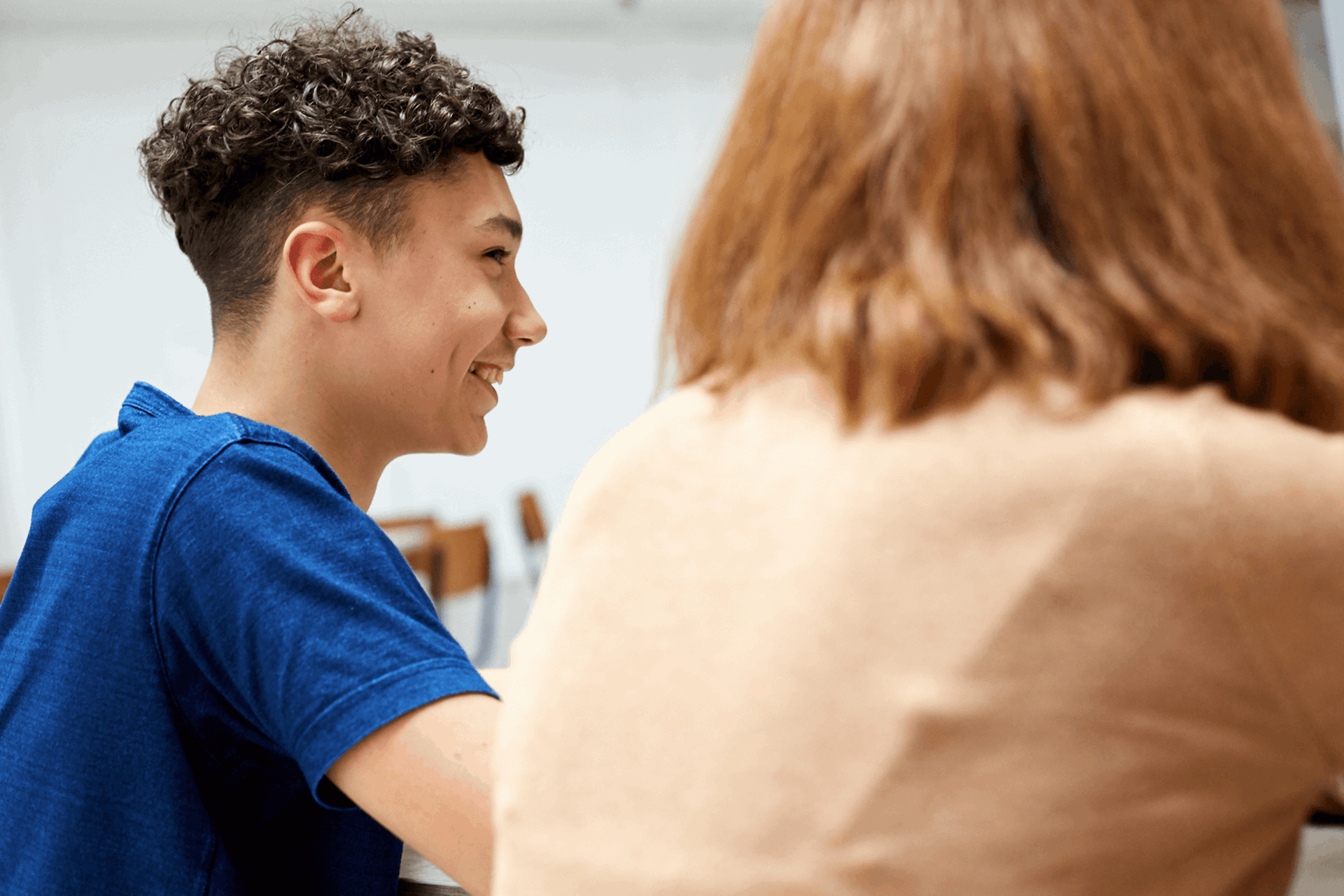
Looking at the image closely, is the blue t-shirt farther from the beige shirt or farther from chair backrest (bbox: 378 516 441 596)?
chair backrest (bbox: 378 516 441 596)

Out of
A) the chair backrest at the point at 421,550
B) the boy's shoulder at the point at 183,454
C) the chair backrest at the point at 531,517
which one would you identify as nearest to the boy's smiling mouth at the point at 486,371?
the boy's shoulder at the point at 183,454

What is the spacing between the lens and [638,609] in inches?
17.7

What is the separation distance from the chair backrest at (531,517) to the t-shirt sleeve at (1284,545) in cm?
345

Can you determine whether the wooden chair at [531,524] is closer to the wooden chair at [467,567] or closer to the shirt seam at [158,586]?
the wooden chair at [467,567]

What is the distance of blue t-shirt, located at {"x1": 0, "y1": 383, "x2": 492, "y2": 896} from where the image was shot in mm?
676

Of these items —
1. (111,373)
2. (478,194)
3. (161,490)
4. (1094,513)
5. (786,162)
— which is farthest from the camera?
(111,373)

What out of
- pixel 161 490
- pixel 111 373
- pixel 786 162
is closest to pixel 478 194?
pixel 161 490

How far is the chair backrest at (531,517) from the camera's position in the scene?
3.76 meters

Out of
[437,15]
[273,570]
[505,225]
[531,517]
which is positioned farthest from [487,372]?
[437,15]

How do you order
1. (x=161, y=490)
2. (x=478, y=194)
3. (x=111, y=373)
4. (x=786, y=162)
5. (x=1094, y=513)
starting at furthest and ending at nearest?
1. (x=111, y=373)
2. (x=478, y=194)
3. (x=161, y=490)
4. (x=786, y=162)
5. (x=1094, y=513)

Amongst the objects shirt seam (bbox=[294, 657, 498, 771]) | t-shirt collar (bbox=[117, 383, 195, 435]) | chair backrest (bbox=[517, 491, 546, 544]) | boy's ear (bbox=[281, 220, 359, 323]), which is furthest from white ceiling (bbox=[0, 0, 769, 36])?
shirt seam (bbox=[294, 657, 498, 771])

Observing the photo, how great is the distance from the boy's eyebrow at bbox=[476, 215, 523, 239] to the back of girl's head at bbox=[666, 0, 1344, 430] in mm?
586

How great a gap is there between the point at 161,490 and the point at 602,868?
1.50 feet

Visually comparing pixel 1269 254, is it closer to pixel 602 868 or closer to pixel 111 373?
pixel 602 868
